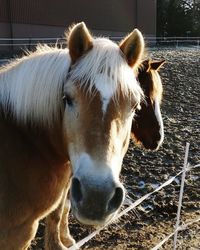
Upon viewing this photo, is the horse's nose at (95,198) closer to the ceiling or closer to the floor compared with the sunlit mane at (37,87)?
closer to the floor

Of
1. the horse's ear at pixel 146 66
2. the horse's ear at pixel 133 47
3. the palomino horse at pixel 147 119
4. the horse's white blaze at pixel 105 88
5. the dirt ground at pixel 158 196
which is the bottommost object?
the dirt ground at pixel 158 196

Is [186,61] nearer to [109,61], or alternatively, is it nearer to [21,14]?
[21,14]

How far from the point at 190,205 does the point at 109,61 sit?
3.48 meters

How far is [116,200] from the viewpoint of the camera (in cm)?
245

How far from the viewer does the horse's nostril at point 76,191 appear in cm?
238

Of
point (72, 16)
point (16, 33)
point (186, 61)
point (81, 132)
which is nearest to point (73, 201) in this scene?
point (81, 132)

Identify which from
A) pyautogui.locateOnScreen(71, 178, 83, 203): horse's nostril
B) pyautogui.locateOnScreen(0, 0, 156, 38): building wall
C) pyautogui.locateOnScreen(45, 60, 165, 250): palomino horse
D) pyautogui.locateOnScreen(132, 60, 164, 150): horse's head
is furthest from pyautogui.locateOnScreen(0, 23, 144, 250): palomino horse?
pyautogui.locateOnScreen(0, 0, 156, 38): building wall

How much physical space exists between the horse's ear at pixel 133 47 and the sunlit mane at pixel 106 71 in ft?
0.24

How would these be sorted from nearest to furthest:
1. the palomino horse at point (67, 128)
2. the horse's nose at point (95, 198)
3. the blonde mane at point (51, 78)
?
1. the horse's nose at point (95, 198)
2. the palomino horse at point (67, 128)
3. the blonde mane at point (51, 78)

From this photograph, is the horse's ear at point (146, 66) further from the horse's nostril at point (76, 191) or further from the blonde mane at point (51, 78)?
the horse's nostril at point (76, 191)

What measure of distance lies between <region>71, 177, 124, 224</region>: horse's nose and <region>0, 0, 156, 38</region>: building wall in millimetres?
20755

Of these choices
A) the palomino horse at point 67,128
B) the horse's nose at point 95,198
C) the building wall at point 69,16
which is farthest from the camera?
the building wall at point 69,16

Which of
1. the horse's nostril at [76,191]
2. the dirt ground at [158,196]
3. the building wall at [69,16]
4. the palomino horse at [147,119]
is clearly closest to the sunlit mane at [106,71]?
the horse's nostril at [76,191]

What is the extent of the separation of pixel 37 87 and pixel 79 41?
0.50 m
